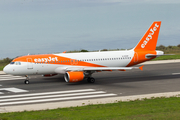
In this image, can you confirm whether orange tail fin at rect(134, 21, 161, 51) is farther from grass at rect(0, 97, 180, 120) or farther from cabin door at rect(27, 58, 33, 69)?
grass at rect(0, 97, 180, 120)

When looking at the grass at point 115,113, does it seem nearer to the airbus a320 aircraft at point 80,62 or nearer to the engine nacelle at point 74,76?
the airbus a320 aircraft at point 80,62

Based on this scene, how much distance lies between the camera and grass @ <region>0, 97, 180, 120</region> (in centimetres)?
1515

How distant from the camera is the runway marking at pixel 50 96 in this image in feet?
73.1

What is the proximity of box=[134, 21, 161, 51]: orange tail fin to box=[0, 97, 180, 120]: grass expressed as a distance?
58.0 ft

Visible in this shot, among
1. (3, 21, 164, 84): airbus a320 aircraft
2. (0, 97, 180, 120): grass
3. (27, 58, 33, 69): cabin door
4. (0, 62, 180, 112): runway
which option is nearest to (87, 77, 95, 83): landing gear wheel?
(3, 21, 164, 84): airbus a320 aircraft

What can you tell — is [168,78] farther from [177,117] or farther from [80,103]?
[177,117]

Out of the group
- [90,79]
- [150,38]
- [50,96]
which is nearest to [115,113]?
[50,96]

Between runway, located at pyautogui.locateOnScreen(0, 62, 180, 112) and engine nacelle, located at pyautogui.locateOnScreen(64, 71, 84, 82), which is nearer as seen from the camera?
runway, located at pyautogui.locateOnScreen(0, 62, 180, 112)

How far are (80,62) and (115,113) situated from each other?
17.2 meters

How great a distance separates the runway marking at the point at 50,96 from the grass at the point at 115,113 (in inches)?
169

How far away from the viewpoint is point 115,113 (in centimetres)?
1633

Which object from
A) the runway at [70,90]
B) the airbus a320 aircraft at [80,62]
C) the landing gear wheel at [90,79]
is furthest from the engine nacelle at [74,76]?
the landing gear wheel at [90,79]

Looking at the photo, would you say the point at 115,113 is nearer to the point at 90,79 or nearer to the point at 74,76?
the point at 74,76

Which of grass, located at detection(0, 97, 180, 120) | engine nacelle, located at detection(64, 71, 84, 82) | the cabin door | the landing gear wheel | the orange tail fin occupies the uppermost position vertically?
the orange tail fin
